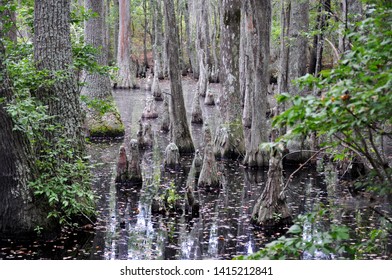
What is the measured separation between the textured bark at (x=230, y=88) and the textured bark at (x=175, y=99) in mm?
725

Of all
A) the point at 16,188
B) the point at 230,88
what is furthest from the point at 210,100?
Result: the point at 16,188

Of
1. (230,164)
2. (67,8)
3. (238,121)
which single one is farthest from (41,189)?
(238,121)

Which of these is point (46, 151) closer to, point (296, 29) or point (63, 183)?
point (63, 183)

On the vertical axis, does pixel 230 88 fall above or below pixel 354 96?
below

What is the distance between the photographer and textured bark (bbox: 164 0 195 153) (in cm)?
1155

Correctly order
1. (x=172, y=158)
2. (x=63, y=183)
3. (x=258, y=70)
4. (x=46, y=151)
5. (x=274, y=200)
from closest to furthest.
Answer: (x=46, y=151), (x=63, y=183), (x=274, y=200), (x=258, y=70), (x=172, y=158)

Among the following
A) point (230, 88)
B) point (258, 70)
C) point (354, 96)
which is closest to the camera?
A: point (354, 96)

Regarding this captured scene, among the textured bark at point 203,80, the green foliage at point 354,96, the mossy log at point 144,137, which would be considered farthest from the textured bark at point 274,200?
the textured bark at point 203,80

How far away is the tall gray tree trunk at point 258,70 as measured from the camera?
33.8 ft

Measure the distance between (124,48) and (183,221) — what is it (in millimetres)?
19658

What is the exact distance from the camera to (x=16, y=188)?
6.16 m

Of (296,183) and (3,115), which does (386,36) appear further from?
(296,183)

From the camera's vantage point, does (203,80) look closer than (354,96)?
No

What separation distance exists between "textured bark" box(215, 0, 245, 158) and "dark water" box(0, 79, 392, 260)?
2.08ft
